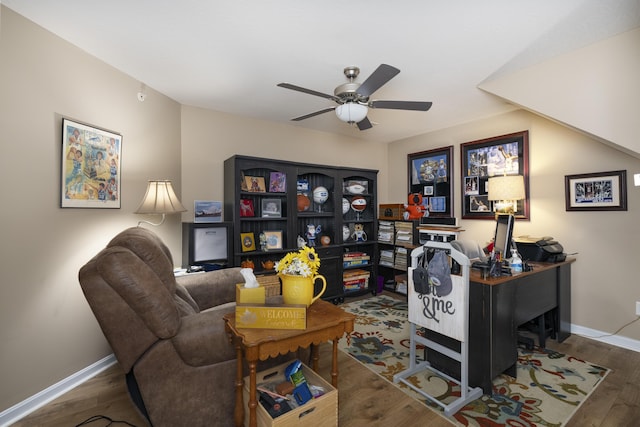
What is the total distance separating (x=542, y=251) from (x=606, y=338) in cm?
104

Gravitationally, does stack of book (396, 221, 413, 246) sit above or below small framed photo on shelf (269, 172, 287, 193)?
below

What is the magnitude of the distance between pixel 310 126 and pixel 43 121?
9.31 feet

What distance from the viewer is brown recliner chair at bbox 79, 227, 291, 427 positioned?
53.5 inches

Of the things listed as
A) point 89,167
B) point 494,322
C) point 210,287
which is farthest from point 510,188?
point 89,167

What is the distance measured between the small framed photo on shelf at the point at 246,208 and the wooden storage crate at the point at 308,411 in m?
2.04

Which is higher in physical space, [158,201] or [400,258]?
[158,201]

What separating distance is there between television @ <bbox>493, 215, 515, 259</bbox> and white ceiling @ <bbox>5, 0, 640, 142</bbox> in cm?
131

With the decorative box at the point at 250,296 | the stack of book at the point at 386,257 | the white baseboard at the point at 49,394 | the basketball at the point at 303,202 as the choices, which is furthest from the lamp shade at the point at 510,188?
the white baseboard at the point at 49,394

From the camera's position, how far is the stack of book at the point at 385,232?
4262 mm

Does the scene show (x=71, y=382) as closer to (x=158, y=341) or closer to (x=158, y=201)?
(x=158, y=341)

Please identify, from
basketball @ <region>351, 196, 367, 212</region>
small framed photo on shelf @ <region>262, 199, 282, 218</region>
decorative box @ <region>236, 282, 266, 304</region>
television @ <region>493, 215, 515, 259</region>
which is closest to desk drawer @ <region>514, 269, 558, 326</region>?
television @ <region>493, 215, 515, 259</region>

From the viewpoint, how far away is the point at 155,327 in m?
1.38

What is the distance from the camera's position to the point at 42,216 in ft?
6.28

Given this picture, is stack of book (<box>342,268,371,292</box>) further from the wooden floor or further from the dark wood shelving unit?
the wooden floor
